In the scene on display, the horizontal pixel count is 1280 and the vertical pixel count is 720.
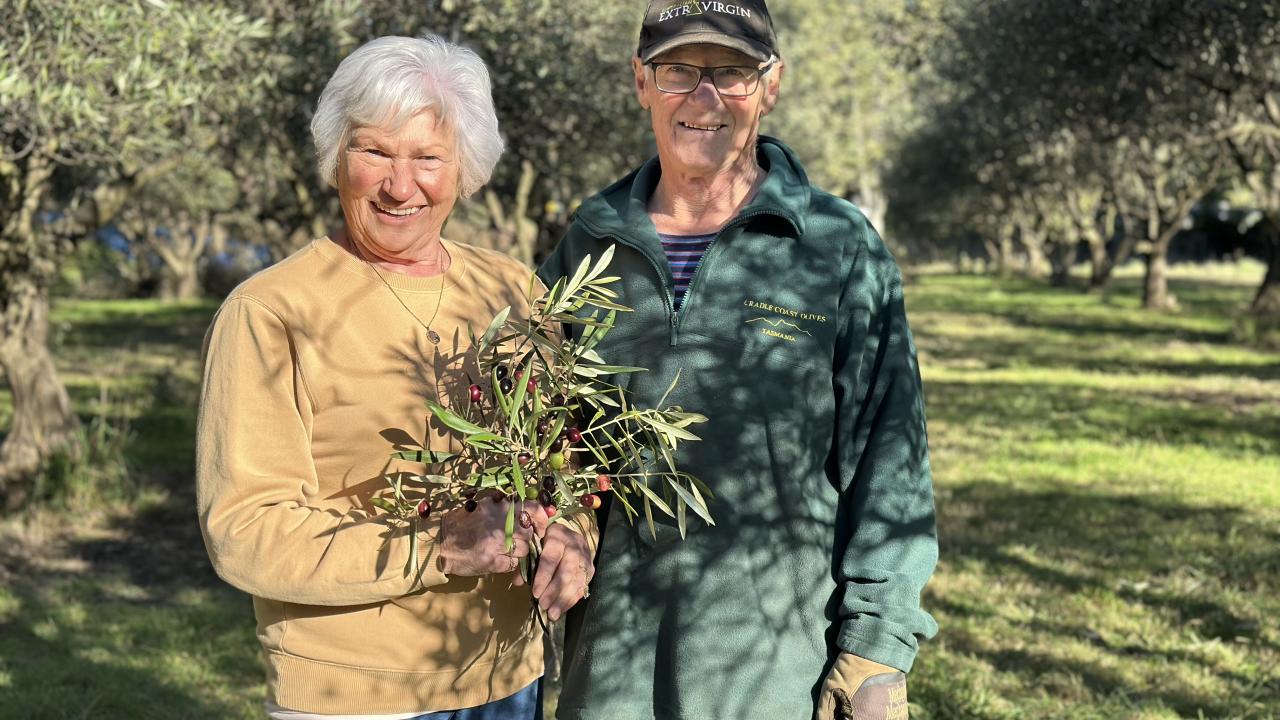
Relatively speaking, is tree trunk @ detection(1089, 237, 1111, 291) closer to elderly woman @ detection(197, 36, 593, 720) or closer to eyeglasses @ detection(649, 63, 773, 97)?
eyeglasses @ detection(649, 63, 773, 97)

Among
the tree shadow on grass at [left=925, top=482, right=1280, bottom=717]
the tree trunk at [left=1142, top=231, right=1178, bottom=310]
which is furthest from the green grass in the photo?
the tree trunk at [left=1142, top=231, right=1178, bottom=310]

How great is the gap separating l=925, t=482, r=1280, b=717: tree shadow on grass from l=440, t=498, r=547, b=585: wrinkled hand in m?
4.35

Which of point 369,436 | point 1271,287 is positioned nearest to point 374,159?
point 369,436

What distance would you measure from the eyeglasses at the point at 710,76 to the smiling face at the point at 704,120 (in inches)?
0.4

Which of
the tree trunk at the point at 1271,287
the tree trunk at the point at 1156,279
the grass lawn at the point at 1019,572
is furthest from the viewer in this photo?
the tree trunk at the point at 1156,279

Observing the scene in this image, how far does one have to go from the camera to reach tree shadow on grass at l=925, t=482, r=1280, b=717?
6812 mm

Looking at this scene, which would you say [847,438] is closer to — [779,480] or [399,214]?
[779,480]

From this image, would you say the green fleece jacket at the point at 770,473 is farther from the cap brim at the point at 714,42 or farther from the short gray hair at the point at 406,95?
the short gray hair at the point at 406,95

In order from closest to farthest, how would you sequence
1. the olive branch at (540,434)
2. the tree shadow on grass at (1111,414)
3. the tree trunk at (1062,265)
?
the olive branch at (540,434) < the tree shadow on grass at (1111,414) < the tree trunk at (1062,265)

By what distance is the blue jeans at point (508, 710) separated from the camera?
2.84 meters

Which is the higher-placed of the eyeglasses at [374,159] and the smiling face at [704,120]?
the smiling face at [704,120]

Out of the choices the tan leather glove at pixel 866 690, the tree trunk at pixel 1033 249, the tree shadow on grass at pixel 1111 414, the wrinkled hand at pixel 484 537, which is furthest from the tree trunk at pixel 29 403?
the tree trunk at pixel 1033 249

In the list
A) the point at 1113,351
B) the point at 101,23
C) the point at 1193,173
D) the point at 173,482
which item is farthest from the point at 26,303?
the point at 1193,173

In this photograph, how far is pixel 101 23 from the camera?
7.72 meters
